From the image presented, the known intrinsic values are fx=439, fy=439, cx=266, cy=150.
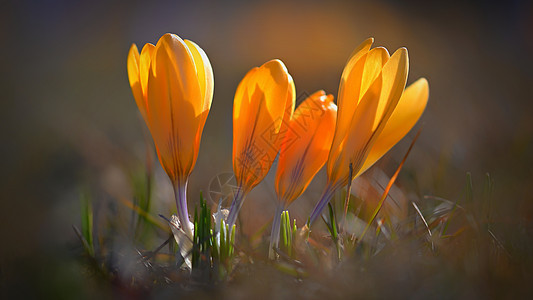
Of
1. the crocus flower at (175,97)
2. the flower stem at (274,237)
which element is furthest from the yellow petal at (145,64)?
the flower stem at (274,237)

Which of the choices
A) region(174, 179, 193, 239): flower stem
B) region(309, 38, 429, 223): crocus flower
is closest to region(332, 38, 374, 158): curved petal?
region(309, 38, 429, 223): crocus flower

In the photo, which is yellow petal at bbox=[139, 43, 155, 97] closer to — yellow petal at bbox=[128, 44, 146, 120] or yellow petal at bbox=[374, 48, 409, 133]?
yellow petal at bbox=[128, 44, 146, 120]

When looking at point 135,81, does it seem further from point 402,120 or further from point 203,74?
point 402,120

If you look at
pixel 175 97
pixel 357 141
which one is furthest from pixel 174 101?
pixel 357 141

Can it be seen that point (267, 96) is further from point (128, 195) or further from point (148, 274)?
point (128, 195)

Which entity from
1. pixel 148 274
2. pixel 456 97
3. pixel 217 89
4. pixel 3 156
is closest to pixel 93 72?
pixel 217 89

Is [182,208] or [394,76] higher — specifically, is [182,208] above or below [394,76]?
below

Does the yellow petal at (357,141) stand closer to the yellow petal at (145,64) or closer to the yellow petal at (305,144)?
the yellow petal at (305,144)
